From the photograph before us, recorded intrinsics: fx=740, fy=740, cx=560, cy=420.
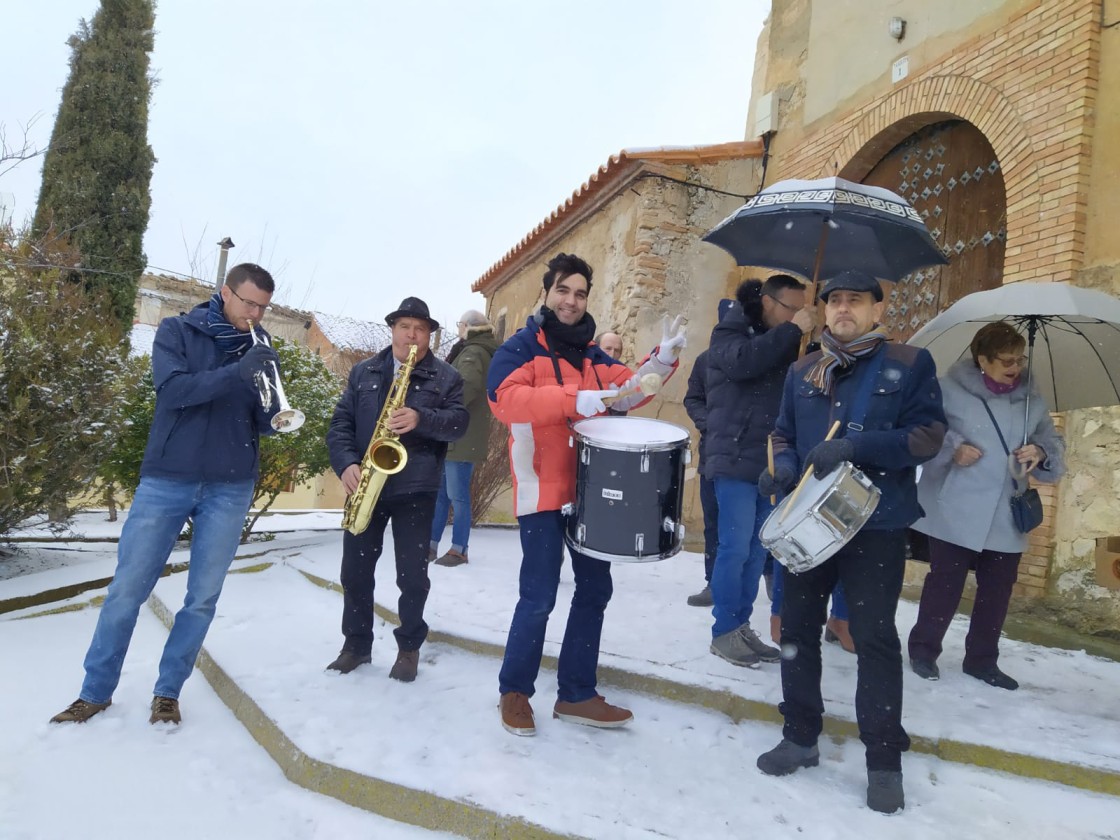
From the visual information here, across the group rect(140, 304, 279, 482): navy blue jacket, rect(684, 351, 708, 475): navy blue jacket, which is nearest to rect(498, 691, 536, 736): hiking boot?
rect(140, 304, 279, 482): navy blue jacket

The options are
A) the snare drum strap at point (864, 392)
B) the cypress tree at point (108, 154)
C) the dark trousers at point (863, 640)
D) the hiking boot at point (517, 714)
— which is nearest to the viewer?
the dark trousers at point (863, 640)

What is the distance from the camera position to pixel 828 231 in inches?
158

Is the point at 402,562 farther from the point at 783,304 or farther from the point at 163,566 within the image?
the point at 783,304

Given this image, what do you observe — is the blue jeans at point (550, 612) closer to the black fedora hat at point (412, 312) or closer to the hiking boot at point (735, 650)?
the hiking boot at point (735, 650)

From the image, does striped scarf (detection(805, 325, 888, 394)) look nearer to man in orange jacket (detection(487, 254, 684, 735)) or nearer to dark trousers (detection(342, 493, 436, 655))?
man in orange jacket (detection(487, 254, 684, 735))

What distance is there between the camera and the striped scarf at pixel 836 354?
2689 mm

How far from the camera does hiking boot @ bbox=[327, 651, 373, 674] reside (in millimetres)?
3503

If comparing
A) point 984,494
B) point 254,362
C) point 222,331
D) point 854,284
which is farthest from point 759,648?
point 222,331

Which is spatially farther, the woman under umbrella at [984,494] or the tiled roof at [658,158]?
the tiled roof at [658,158]

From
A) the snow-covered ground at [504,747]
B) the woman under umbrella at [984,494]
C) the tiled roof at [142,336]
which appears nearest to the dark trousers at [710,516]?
the snow-covered ground at [504,747]

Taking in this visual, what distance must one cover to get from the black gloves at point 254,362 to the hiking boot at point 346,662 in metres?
1.41

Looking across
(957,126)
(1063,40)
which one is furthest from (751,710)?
(957,126)

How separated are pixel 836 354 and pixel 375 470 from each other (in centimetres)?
204

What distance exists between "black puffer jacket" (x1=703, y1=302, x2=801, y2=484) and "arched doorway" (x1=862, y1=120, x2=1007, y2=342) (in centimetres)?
271
